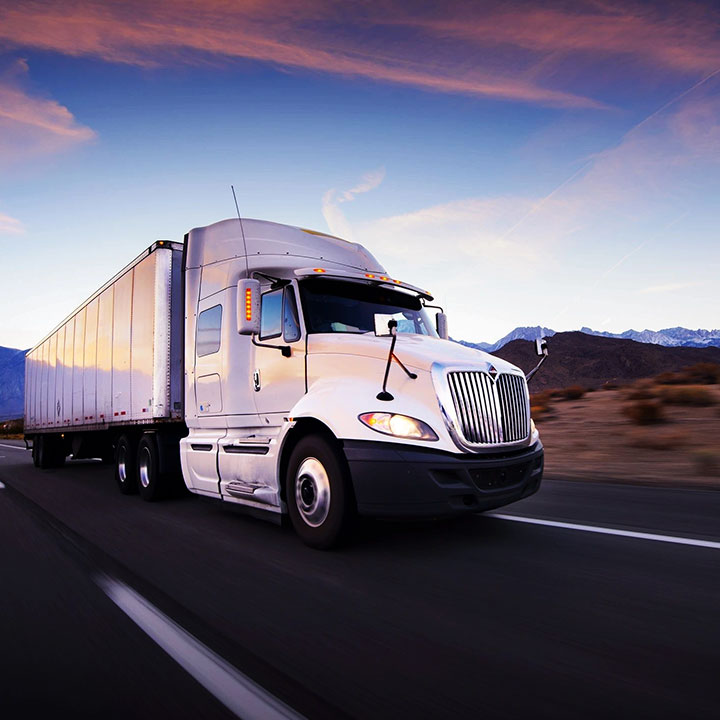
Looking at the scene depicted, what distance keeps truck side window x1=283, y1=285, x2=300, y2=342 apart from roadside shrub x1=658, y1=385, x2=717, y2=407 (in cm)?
1069

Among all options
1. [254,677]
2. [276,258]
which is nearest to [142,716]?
[254,677]

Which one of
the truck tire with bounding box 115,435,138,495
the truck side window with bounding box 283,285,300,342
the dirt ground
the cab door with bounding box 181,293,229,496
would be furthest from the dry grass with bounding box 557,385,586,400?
the truck side window with bounding box 283,285,300,342

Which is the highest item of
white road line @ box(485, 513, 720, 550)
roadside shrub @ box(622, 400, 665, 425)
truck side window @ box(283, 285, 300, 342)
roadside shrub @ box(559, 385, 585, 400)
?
truck side window @ box(283, 285, 300, 342)

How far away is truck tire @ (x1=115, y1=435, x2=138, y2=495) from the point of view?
948cm

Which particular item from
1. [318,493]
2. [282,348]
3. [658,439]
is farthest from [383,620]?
[658,439]

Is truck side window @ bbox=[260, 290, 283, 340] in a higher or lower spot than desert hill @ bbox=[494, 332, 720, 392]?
lower

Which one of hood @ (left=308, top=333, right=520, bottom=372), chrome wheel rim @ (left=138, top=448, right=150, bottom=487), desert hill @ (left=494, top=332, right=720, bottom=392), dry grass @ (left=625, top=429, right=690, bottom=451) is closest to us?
hood @ (left=308, top=333, right=520, bottom=372)

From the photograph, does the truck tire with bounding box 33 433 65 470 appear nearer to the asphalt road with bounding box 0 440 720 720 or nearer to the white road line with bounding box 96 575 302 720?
A: the asphalt road with bounding box 0 440 720 720

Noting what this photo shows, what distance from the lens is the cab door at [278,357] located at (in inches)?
230

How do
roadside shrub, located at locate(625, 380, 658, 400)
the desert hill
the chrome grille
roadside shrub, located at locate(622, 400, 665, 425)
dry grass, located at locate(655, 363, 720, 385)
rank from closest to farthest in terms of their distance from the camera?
the chrome grille, roadside shrub, located at locate(622, 400, 665, 425), roadside shrub, located at locate(625, 380, 658, 400), dry grass, located at locate(655, 363, 720, 385), the desert hill

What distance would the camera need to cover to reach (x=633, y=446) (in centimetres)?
1177

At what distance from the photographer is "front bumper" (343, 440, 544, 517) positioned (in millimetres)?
4742

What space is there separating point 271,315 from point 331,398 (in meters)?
1.41

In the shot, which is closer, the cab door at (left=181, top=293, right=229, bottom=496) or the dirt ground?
the cab door at (left=181, top=293, right=229, bottom=496)
